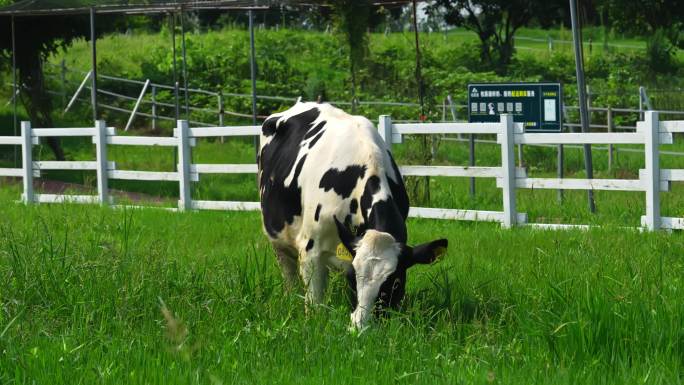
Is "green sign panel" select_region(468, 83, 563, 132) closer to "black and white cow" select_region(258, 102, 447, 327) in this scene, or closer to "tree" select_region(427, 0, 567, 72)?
"black and white cow" select_region(258, 102, 447, 327)

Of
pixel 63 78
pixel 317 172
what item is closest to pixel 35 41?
pixel 63 78

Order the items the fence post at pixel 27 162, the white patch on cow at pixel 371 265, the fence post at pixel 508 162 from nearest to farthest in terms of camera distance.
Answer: the white patch on cow at pixel 371 265
the fence post at pixel 508 162
the fence post at pixel 27 162

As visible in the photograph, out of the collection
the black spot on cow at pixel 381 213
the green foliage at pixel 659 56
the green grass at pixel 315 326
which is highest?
the green foliage at pixel 659 56

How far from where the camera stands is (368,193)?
7.96m

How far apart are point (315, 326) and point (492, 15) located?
35.4 meters

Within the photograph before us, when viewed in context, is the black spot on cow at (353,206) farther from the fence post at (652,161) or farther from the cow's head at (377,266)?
the fence post at (652,161)

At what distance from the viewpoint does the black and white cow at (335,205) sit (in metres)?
7.20

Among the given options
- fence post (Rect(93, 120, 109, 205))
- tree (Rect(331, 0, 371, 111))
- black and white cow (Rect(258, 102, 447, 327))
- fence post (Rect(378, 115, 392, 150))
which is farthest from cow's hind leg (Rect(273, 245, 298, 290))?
tree (Rect(331, 0, 371, 111))

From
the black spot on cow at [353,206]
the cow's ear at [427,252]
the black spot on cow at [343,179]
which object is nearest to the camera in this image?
the cow's ear at [427,252]

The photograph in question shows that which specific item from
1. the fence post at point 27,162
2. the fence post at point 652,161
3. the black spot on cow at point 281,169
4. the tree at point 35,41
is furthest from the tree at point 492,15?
the black spot on cow at point 281,169

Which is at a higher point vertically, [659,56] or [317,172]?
[659,56]

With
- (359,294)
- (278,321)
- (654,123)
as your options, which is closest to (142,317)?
(278,321)

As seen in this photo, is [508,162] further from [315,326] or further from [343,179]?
[315,326]

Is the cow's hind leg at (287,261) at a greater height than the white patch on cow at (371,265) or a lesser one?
lesser
